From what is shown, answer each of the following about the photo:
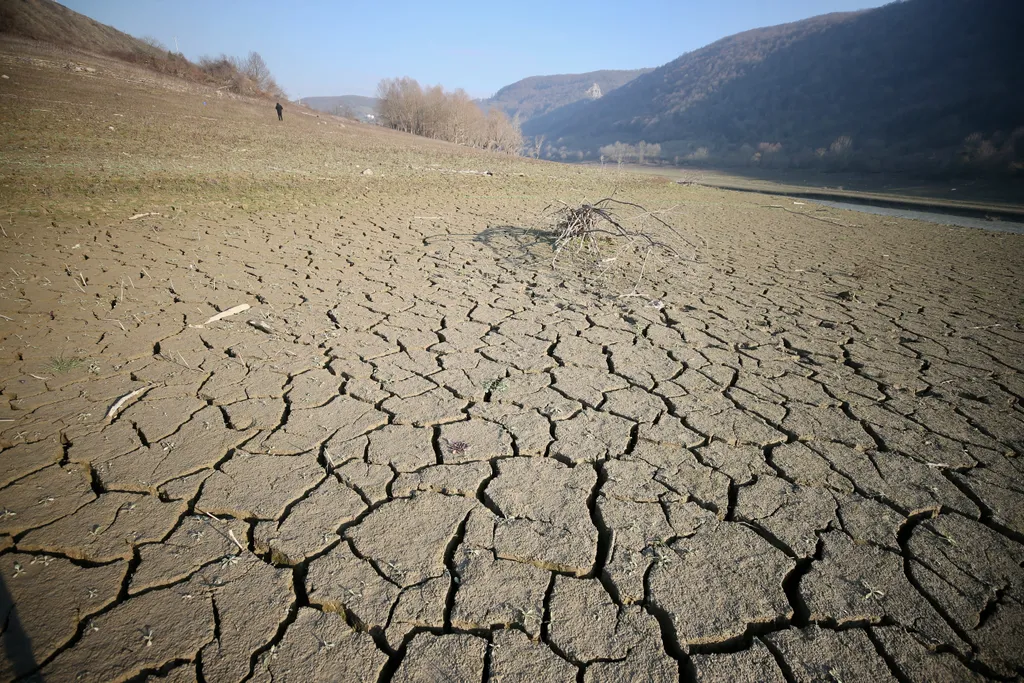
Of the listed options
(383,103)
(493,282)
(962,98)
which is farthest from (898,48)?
(493,282)

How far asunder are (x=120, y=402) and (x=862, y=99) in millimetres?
68972

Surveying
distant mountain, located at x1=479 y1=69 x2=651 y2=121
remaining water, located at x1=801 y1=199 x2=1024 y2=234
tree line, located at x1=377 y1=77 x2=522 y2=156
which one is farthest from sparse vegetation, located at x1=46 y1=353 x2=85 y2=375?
distant mountain, located at x1=479 y1=69 x2=651 y2=121

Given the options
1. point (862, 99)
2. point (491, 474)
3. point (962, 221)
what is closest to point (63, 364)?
point (491, 474)

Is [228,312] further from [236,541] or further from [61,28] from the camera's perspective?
[61,28]

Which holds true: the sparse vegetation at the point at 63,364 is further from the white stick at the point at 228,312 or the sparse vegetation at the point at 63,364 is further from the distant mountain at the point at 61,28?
the distant mountain at the point at 61,28

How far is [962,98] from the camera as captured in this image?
126 ft

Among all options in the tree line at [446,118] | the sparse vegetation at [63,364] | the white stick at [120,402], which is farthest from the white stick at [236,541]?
the tree line at [446,118]

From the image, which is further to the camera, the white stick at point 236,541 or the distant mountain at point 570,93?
the distant mountain at point 570,93

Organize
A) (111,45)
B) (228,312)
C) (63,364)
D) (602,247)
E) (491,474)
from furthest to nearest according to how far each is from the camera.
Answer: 1. (111,45)
2. (602,247)
3. (228,312)
4. (63,364)
5. (491,474)

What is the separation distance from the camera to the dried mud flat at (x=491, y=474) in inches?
51.5

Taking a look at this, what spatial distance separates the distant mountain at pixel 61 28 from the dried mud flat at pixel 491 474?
42.7 meters

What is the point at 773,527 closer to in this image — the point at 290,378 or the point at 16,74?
the point at 290,378

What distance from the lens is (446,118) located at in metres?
36.3

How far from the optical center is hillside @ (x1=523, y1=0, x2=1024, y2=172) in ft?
109
